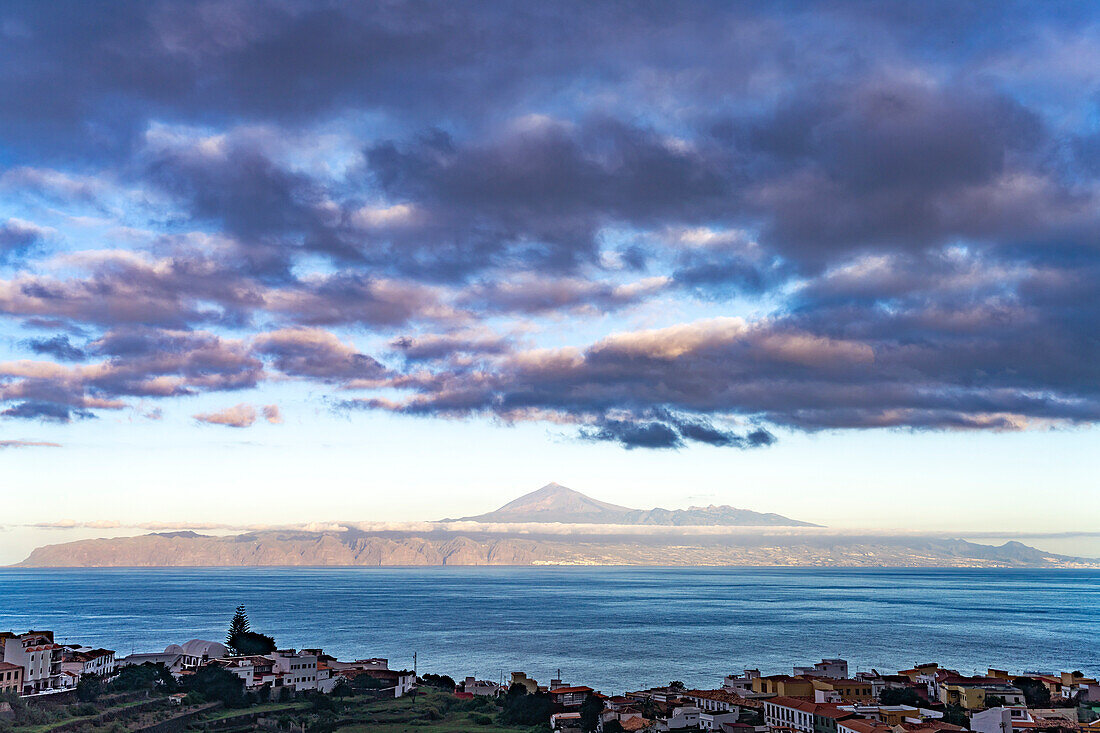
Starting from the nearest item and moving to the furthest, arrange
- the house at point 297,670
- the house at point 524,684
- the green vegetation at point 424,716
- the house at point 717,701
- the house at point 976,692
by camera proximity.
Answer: the green vegetation at point 424,716, the house at point 717,701, the house at point 976,692, the house at point 297,670, the house at point 524,684

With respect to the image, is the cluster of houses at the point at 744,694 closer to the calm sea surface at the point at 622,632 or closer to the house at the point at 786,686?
the house at the point at 786,686

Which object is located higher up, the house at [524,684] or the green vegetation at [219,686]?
the green vegetation at [219,686]

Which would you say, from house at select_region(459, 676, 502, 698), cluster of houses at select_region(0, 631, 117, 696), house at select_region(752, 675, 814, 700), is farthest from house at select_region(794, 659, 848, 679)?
cluster of houses at select_region(0, 631, 117, 696)

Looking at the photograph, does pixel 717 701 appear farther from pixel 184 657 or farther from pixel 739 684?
Result: pixel 184 657

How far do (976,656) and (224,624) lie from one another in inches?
4276

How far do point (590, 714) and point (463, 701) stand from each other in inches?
494

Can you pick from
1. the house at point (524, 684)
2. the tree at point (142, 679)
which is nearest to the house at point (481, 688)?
the house at point (524, 684)

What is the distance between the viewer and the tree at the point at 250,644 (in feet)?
247

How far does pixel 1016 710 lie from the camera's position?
47875 mm

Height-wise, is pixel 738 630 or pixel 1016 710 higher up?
pixel 1016 710

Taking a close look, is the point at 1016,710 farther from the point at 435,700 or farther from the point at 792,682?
the point at 435,700

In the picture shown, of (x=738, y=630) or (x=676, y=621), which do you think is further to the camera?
(x=676, y=621)

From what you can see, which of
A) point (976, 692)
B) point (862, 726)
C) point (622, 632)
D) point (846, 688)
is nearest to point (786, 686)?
point (846, 688)

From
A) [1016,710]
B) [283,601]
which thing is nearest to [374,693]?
[1016,710]
